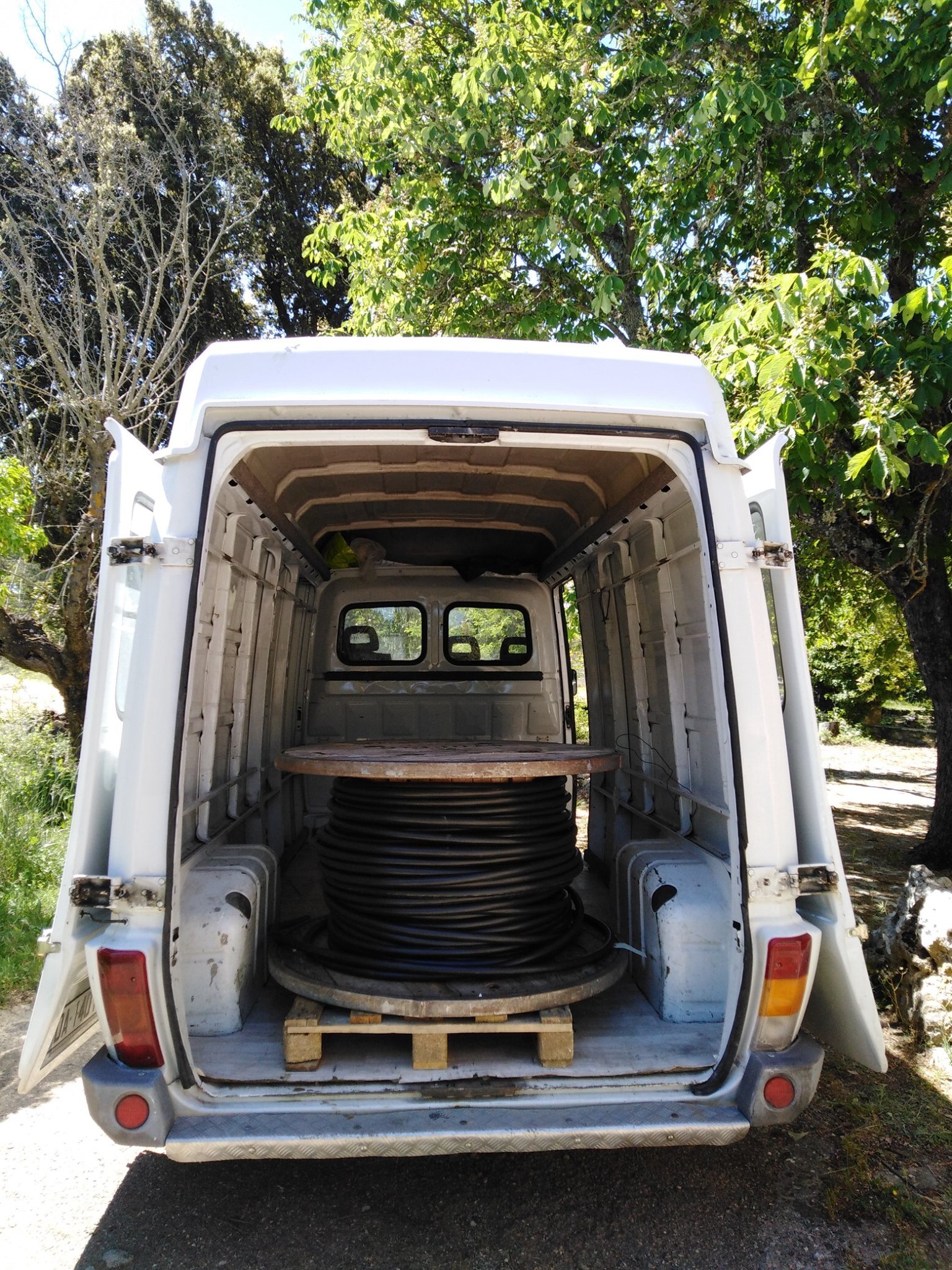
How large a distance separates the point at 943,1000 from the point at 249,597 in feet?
11.7

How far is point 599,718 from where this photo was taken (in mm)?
4961

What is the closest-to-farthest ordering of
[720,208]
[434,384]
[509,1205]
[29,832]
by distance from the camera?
[434,384], [509,1205], [720,208], [29,832]

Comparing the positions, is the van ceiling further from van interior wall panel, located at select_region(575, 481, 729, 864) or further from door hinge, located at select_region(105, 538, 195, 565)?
door hinge, located at select_region(105, 538, 195, 565)

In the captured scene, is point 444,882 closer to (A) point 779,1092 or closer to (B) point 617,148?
(A) point 779,1092

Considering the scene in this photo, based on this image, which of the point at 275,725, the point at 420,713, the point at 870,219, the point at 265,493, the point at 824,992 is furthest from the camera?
the point at 420,713

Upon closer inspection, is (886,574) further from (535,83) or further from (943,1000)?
(535,83)

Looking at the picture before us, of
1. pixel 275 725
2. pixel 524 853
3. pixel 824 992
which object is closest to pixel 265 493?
pixel 275 725

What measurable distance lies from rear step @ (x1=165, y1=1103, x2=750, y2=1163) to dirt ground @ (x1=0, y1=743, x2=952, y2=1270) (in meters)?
0.45

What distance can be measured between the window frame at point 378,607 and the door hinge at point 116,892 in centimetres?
319

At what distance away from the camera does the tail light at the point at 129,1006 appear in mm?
2117

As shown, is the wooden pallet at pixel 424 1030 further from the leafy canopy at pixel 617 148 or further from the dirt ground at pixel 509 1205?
the leafy canopy at pixel 617 148

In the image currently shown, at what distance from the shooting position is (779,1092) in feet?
7.32

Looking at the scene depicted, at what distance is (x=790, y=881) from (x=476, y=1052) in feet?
3.73

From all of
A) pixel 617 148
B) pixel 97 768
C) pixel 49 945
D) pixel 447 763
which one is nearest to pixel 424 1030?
pixel 447 763
